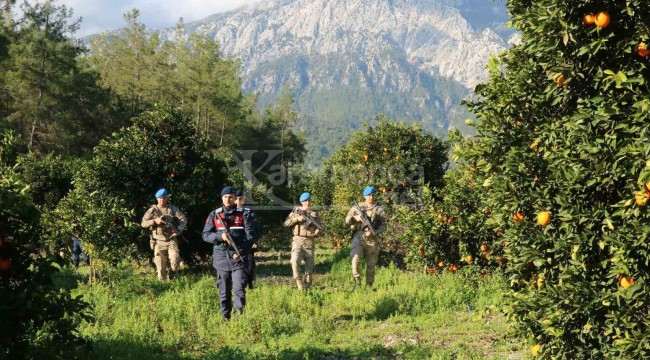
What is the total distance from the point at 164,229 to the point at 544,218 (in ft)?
28.8

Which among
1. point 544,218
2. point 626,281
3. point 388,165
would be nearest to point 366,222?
point 388,165

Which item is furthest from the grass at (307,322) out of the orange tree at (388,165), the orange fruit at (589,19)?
the orange tree at (388,165)

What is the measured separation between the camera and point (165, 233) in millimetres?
11023

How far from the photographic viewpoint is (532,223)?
426cm

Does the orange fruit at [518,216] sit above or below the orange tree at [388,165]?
below

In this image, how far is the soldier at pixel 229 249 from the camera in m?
7.79

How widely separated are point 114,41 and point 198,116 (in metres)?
13.1

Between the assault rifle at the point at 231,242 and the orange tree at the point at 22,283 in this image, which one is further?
the assault rifle at the point at 231,242

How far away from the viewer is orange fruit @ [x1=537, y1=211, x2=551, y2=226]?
399 cm

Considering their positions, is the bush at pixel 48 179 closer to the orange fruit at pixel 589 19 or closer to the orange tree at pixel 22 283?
the orange tree at pixel 22 283

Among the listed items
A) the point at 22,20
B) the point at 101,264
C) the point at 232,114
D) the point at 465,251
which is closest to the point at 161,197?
the point at 101,264

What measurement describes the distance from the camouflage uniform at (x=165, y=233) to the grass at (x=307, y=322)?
72 centimetres

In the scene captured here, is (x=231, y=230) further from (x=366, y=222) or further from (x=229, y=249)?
(x=366, y=222)

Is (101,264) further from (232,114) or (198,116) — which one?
(232,114)
